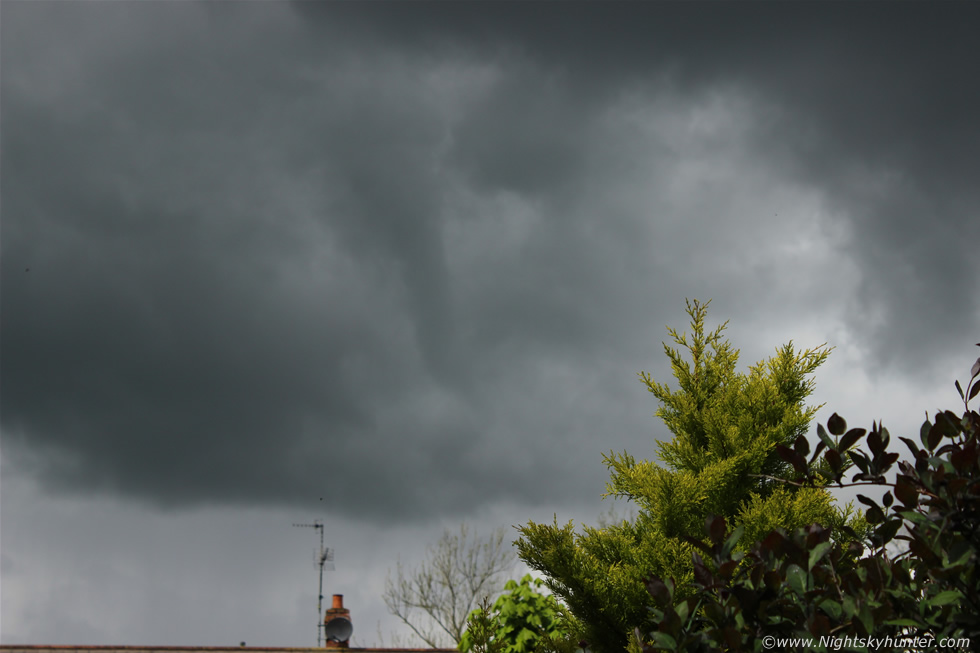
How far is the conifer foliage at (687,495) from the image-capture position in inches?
348

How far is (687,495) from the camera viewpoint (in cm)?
923

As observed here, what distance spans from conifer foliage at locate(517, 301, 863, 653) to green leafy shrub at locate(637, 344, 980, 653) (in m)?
5.34

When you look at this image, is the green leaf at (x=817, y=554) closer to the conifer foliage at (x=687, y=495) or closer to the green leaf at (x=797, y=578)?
the green leaf at (x=797, y=578)

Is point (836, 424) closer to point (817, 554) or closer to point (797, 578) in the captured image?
point (817, 554)

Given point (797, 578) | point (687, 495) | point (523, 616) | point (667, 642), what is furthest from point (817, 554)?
point (523, 616)

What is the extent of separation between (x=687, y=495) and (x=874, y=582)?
6.51 m

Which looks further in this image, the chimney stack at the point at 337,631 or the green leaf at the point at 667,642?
the chimney stack at the point at 337,631

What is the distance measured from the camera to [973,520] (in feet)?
9.12

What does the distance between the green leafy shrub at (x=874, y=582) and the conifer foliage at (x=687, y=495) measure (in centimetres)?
534

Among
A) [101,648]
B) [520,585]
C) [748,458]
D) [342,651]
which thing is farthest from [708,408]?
[101,648]

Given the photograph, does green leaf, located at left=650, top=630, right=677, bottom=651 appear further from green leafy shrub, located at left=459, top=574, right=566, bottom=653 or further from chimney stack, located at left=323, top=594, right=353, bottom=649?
chimney stack, located at left=323, top=594, right=353, bottom=649

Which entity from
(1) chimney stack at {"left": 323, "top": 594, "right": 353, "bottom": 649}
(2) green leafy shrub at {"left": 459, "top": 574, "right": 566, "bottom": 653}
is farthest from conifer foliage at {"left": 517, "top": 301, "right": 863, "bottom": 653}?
(1) chimney stack at {"left": 323, "top": 594, "right": 353, "bottom": 649}

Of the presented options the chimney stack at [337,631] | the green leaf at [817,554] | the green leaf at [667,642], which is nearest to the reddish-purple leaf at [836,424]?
the green leaf at [817,554]

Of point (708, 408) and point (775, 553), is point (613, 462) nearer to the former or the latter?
point (708, 408)
